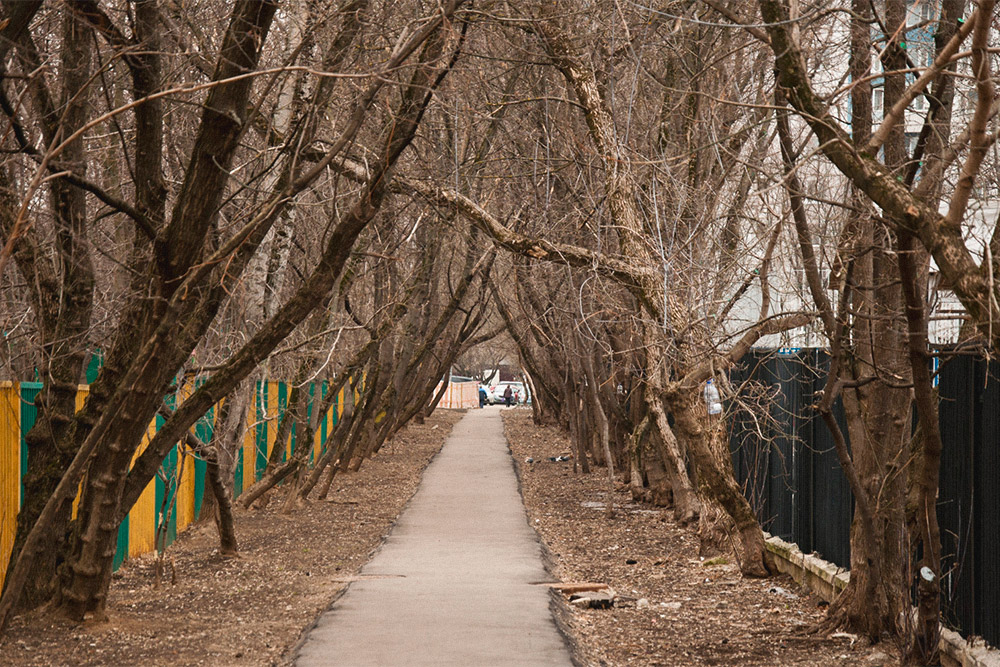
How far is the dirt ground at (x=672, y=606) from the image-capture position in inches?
296

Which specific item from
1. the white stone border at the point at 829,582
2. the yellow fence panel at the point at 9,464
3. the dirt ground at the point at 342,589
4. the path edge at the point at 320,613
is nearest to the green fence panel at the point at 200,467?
the dirt ground at the point at 342,589

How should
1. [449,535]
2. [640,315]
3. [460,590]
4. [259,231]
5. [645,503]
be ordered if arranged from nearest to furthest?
[259,231]
[460,590]
[640,315]
[449,535]
[645,503]

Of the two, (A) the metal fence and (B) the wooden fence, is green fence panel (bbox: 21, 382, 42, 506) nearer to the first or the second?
(B) the wooden fence

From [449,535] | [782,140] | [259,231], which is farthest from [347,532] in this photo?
[782,140]

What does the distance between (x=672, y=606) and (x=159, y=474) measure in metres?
5.23

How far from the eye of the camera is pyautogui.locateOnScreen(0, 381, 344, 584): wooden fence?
787 cm

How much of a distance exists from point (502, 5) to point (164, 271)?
5.16 metres

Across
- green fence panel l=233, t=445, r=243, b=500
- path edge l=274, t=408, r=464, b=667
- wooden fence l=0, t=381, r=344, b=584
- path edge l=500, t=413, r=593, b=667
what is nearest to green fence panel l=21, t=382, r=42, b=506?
wooden fence l=0, t=381, r=344, b=584

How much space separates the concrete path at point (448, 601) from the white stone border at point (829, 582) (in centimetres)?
214

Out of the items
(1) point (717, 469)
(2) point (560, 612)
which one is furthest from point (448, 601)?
(1) point (717, 469)

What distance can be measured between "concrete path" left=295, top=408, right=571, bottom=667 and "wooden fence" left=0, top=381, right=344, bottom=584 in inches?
78.0

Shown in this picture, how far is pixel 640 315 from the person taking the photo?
35.4ft

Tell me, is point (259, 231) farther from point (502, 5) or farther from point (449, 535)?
point (449, 535)

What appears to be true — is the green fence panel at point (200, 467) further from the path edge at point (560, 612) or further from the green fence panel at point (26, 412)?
the green fence panel at point (26, 412)
